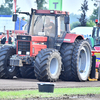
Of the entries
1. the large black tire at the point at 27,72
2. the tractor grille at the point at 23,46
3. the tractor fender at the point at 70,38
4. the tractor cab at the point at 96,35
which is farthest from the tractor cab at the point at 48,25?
the tractor cab at the point at 96,35

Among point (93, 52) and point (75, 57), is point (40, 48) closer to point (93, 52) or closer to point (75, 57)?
point (75, 57)

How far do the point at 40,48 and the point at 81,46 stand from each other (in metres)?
1.68

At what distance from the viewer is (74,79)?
14.1 meters

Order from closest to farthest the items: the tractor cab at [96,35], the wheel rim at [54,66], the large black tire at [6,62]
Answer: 1. the wheel rim at [54,66]
2. the large black tire at [6,62]
3. the tractor cab at [96,35]

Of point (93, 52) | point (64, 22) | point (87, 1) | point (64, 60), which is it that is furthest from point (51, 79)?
point (87, 1)

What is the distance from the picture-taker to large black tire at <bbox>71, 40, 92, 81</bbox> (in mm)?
13734

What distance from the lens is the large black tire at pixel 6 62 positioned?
13547mm

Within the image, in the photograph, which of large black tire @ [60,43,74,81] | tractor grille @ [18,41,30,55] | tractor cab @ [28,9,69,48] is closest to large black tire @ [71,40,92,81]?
large black tire @ [60,43,74,81]

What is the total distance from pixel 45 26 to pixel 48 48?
Answer: 93 centimetres

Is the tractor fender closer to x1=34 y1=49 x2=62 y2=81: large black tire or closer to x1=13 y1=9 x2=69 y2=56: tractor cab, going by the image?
x1=13 y1=9 x2=69 y2=56: tractor cab

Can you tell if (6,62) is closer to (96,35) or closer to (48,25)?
(48,25)

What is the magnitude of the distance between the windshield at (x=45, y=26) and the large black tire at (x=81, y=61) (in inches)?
45.7

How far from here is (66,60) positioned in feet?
45.0

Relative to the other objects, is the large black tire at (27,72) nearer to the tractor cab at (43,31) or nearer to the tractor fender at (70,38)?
the tractor cab at (43,31)
